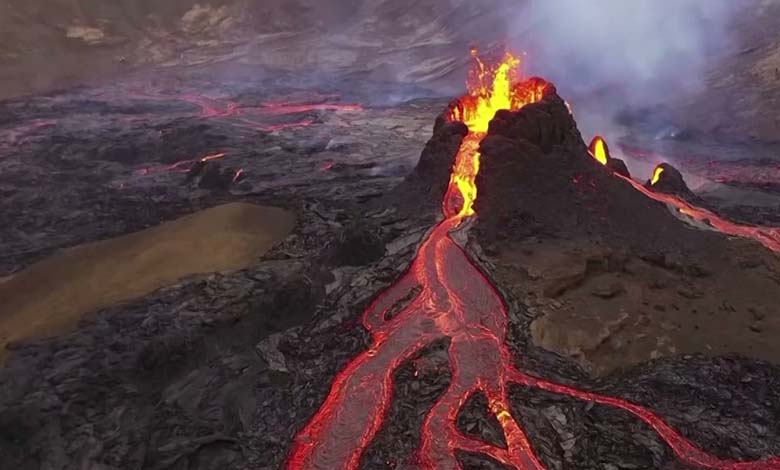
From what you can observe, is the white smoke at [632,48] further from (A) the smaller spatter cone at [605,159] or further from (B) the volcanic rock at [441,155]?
(B) the volcanic rock at [441,155]

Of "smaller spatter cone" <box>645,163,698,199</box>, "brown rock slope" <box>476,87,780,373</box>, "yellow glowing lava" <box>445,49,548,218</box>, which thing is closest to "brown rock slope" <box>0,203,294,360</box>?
"yellow glowing lava" <box>445,49,548,218</box>

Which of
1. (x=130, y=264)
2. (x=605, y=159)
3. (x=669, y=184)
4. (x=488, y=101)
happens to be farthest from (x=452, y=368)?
(x=605, y=159)

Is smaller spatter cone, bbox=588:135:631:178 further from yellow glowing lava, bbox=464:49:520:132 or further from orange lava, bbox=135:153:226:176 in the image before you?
orange lava, bbox=135:153:226:176

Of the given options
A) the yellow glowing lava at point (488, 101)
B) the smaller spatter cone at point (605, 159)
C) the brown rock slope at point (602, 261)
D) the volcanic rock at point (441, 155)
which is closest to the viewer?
the brown rock slope at point (602, 261)

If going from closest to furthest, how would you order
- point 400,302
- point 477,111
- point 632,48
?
point 400,302 < point 477,111 < point 632,48

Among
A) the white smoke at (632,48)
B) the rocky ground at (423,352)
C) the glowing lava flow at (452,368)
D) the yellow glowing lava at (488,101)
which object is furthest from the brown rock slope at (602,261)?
the white smoke at (632,48)

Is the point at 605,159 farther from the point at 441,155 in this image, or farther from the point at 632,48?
the point at 632,48
